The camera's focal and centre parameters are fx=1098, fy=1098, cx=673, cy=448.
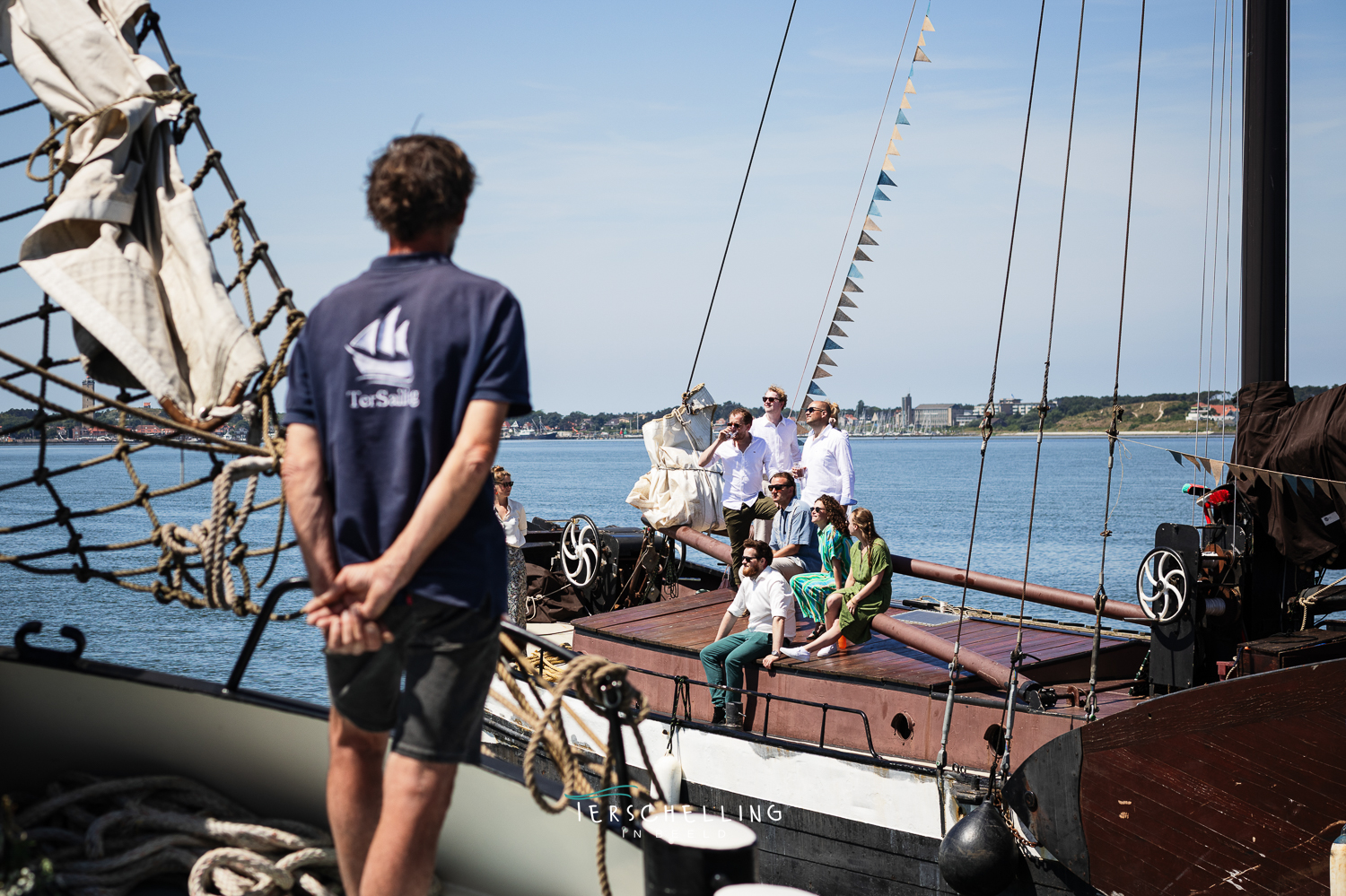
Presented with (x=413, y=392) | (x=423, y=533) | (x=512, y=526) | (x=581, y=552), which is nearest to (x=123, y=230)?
(x=413, y=392)

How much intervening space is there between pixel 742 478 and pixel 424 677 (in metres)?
9.60

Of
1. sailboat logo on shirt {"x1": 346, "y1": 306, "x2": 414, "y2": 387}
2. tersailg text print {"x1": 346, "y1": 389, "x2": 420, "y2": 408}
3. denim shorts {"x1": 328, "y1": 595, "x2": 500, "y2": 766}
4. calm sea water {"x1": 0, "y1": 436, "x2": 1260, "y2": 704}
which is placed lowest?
calm sea water {"x1": 0, "y1": 436, "x2": 1260, "y2": 704}

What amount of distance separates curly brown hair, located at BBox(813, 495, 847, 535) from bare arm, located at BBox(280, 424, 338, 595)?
305 inches

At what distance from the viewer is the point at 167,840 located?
3113 millimetres

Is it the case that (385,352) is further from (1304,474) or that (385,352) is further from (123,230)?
(1304,474)

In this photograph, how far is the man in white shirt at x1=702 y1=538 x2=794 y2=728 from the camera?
29.1ft

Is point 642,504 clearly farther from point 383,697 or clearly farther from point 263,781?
point 383,697

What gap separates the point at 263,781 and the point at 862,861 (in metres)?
6.11

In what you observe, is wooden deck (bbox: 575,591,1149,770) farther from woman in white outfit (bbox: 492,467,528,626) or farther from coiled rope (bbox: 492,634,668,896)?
coiled rope (bbox: 492,634,668,896)

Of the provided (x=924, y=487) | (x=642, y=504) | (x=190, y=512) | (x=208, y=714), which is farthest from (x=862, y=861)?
(x=924, y=487)

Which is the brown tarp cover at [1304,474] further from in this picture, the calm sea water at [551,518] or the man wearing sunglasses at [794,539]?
the man wearing sunglasses at [794,539]

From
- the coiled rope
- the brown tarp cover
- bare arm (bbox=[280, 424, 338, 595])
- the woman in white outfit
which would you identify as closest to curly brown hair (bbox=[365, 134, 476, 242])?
bare arm (bbox=[280, 424, 338, 595])

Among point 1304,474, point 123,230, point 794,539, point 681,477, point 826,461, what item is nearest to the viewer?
point 123,230

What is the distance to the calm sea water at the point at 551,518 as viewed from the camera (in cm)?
2745
